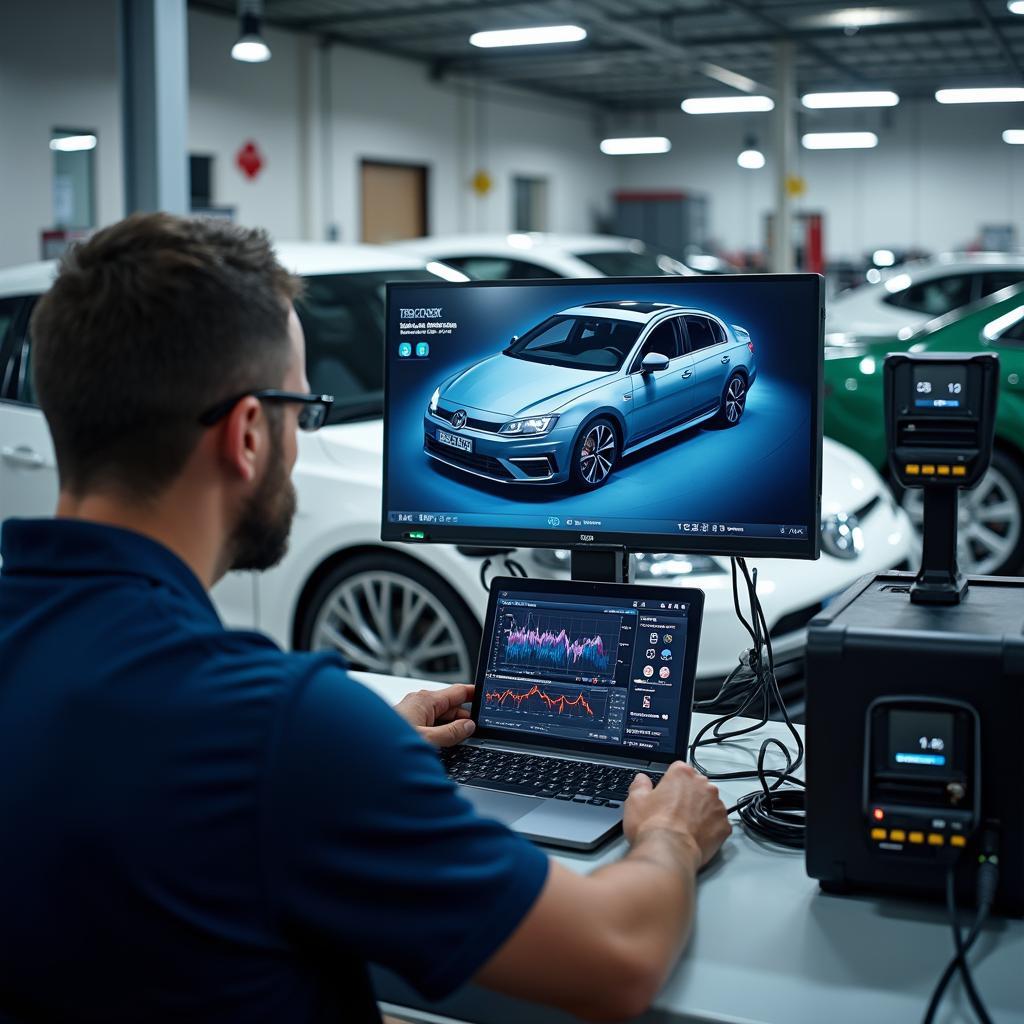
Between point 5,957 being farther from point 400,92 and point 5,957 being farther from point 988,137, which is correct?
point 988,137

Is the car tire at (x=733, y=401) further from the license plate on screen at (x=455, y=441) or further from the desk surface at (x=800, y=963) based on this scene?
the desk surface at (x=800, y=963)

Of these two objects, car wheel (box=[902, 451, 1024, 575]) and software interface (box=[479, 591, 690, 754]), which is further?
car wheel (box=[902, 451, 1024, 575])

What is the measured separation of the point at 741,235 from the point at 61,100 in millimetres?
12902

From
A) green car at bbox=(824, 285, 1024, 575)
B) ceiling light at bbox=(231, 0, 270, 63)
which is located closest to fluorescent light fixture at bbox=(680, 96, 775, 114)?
ceiling light at bbox=(231, 0, 270, 63)

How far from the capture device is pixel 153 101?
15.1 ft

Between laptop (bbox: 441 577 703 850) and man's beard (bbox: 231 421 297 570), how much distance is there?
1.85 ft

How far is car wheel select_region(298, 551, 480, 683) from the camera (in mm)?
3725

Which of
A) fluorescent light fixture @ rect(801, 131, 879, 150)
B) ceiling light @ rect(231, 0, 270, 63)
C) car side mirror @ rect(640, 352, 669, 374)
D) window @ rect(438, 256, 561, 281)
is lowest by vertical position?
car side mirror @ rect(640, 352, 669, 374)

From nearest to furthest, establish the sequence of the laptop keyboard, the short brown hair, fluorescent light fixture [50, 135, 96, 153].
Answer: the short brown hair, the laptop keyboard, fluorescent light fixture [50, 135, 96, 153]

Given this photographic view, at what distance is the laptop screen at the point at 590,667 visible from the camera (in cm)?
184

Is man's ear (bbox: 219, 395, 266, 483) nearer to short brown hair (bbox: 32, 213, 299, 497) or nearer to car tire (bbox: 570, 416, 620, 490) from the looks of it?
short brown hair (bbox: 32, 213, 299, 497)

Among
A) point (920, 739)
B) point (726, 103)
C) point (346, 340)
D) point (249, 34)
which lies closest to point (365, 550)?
point (346, 340)

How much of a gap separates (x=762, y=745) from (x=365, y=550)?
2.07 metres

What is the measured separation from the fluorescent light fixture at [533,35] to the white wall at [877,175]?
8.92 m
